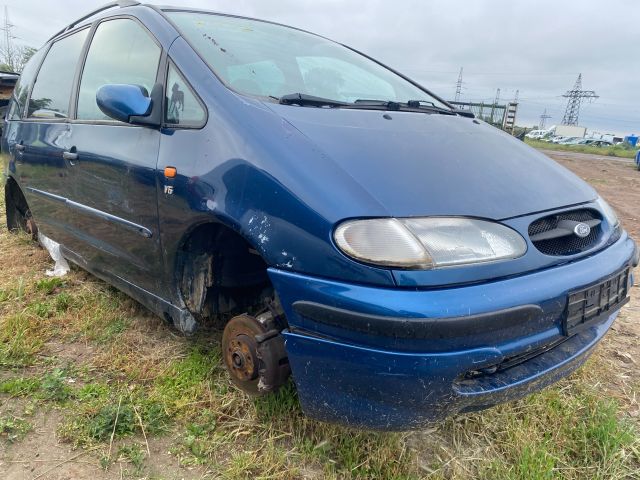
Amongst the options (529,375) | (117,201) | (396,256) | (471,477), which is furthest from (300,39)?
(471,477)

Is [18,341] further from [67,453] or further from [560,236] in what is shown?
[560,236]

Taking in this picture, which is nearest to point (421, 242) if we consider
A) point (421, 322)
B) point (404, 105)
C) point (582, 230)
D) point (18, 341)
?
point (421, 322)

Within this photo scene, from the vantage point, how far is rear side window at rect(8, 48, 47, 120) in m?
3.59

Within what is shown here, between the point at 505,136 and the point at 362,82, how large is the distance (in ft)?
2.51

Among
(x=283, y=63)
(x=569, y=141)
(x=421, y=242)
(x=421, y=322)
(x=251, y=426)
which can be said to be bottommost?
(x=251, y=426)

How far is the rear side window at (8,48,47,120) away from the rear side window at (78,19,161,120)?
1.17 metres

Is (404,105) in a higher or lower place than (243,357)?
higher

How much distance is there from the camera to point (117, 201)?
7.36ft

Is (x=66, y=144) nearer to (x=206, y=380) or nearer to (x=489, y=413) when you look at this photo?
(x=206, y=380)

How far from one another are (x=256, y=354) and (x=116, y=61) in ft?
5.65

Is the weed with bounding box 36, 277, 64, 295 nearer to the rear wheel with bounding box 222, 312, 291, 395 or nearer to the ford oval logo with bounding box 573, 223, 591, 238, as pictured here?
the rear wheel with bounding box 222, 312, 291, 395

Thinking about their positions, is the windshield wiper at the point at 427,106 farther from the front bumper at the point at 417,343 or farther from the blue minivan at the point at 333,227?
the front bumper at the point at 417,343

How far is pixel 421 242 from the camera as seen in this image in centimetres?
141

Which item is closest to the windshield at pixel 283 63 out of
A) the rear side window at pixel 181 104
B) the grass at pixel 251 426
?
the rear side window at pixel 181 104
